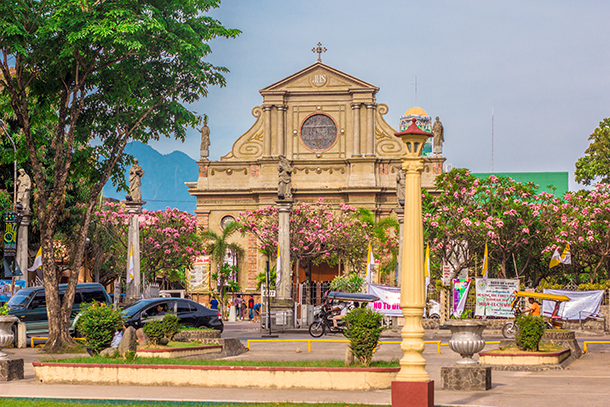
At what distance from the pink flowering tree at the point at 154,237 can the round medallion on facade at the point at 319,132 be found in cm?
1132

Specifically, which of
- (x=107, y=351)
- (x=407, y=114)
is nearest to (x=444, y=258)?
(x=107, y=351)

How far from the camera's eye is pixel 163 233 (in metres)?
51.5

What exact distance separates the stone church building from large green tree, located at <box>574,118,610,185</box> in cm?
1117

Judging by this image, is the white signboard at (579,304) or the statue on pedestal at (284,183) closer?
the white signboard at (579,304)

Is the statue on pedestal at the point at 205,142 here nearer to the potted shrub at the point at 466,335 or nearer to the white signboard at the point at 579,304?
the white signboard at the point at 579,304

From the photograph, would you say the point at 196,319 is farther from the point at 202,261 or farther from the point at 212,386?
the point at 202,261

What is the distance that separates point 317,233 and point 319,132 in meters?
10.8

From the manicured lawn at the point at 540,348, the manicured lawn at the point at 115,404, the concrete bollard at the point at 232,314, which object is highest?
the manicured lawn at the point at 540,348

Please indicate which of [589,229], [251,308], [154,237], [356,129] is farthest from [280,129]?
[589,229]

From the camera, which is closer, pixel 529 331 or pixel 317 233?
pixel 529 331

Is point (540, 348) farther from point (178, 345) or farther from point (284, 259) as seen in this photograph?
point (284, 259)

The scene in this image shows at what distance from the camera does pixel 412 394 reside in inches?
420

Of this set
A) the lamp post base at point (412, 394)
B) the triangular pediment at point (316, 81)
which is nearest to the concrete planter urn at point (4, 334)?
the lamp post base at point (412, 394)

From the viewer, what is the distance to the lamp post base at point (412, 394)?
1062 cm
